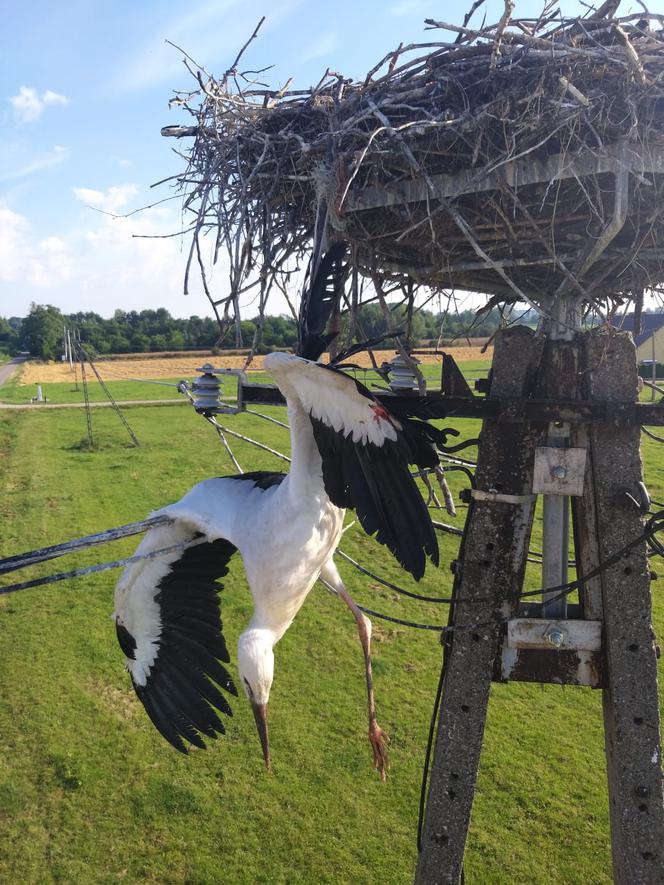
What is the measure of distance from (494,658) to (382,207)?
1980mm

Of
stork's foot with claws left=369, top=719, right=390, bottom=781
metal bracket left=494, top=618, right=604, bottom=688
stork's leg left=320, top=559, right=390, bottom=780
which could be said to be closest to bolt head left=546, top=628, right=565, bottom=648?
metal bracket left=494, top=618, right=604, bottom=688

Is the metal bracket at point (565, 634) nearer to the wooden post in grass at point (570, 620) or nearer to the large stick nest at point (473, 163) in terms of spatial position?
the wooden post in grass at point (570, 620)

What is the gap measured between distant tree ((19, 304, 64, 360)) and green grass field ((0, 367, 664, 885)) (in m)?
40.7

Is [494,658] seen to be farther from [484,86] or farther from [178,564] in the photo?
[484,86]

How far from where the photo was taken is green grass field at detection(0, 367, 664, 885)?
3.76m

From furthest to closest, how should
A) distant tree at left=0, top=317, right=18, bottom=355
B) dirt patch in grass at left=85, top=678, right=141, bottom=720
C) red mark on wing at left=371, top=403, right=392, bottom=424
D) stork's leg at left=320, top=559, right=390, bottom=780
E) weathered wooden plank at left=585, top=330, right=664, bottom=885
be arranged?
distant tree at left=0, top=317, right=18, bottom=355 → dirt patch in grass at left=85, top=678, right=141, bottom=720 → stork's leg at left=320, top=559, right=390, bottom=780 → weathered wooden plank at left=585, top=330, right=664, bottom=885 → red mark on wing at left=371, top=403, right=392, bottom=424

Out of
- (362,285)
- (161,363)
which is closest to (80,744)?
(362,285)

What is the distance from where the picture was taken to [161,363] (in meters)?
32.6

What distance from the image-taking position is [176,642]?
2.85m

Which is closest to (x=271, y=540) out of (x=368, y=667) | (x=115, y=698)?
(x=368, y=667)

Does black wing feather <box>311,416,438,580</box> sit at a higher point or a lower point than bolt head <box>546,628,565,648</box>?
higher

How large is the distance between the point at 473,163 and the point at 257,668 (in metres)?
2.13

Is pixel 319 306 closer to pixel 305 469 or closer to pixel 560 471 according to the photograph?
pixel 305 469

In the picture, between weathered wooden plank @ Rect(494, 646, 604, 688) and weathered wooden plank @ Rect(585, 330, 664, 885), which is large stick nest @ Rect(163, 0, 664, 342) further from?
weathered wooden plank @ Rect(494, 646, 604, 688)
